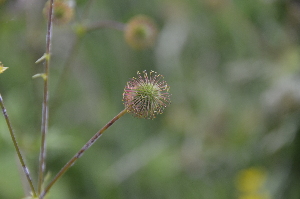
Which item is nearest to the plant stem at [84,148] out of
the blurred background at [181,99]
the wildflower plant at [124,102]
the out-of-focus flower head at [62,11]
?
the wildflower plant at [124,102]

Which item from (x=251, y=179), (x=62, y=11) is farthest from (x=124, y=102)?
(x=251, y=179)

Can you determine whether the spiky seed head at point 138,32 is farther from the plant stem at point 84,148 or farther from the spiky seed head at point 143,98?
the plant stem at point 84,148

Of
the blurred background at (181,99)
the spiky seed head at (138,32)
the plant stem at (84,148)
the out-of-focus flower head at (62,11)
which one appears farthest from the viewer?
the blurred background at (181,99)

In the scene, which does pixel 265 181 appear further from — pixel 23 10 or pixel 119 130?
pixel 23 10

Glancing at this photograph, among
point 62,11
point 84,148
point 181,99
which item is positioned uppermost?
point 181,99

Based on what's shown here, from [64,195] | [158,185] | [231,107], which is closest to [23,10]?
[64,195]

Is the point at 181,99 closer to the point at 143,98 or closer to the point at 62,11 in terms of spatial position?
the point at 62,11

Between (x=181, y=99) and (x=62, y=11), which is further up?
(x=181, y=99)

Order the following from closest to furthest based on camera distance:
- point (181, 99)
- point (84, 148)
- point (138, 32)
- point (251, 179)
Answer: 1. point (84, 148)
2. point (138, 32)
3. point (251, 179)
4. point (181, 99)
